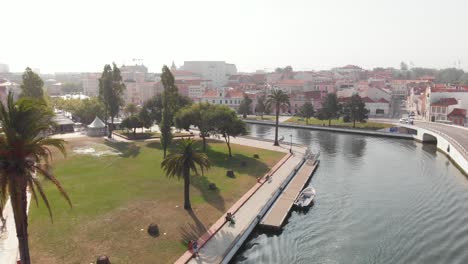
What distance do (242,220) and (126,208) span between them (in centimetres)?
1208

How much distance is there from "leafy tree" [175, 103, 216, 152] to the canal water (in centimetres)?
2020

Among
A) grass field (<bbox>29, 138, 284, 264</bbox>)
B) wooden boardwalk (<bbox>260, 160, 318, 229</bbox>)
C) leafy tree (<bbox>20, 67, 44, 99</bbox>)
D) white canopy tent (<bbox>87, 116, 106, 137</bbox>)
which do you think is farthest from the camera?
white canopy tent (<bbox>87, 116, 106, 137</bbox>)

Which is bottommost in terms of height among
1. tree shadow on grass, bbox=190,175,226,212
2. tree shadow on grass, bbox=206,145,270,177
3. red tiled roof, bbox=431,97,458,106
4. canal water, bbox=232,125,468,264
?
canal water, bbox=232,125,468,264

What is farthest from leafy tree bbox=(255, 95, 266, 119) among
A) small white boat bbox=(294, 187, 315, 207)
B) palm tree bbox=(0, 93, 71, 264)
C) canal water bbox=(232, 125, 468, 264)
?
palm tree bbox=(0, 93, 71, 264)

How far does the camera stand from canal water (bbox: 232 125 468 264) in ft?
108

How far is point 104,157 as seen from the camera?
207 ft

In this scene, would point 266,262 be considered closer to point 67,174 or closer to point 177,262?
point 177,262

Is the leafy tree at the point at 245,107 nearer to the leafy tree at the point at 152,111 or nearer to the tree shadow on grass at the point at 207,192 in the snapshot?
the leafy tree at the point at 152,111

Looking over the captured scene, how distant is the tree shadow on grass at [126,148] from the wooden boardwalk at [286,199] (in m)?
28.3

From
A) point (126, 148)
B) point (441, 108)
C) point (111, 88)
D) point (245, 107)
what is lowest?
point (126, 148)

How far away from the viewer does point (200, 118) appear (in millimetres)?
69938

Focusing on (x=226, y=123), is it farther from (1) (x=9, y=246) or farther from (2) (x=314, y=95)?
(2) (x=314, y=95)

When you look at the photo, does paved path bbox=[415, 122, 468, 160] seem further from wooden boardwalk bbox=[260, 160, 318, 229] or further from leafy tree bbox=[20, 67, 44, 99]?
leafy tree bbox=[20, 67, 44, 99]

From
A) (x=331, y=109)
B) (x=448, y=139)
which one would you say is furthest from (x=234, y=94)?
(x=448, y=139)
